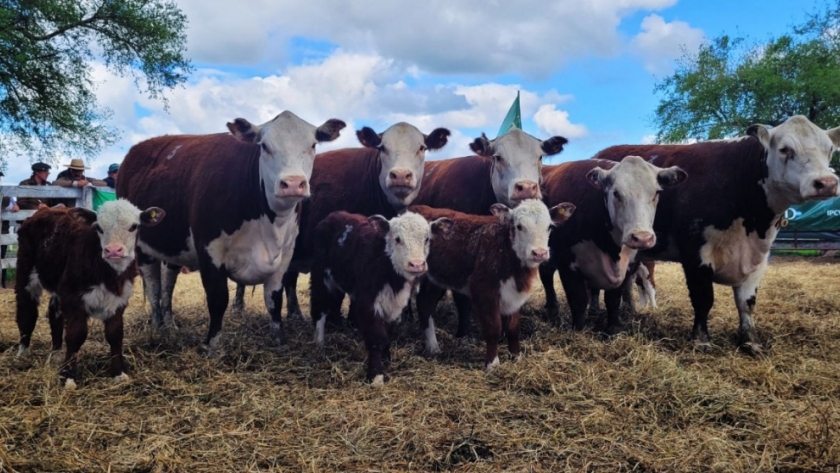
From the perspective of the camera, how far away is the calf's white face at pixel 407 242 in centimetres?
541

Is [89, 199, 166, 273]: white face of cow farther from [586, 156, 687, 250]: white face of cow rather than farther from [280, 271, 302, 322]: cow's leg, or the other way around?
[586, 156, 687, 250]: white face of cow

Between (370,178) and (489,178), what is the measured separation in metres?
1.45

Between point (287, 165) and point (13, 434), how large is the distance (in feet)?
9.71

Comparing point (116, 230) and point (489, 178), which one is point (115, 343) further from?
point (489, 178)

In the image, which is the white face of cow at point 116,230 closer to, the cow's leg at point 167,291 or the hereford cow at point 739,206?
the cow's leg at point 167,291

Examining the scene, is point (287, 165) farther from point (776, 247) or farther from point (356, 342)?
point (776, 247)

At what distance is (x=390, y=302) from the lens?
557 centimetres

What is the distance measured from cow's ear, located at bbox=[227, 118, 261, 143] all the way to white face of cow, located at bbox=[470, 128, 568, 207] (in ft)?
8.19

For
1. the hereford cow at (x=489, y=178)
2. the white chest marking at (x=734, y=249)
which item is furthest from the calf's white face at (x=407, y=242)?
the white chest marking at (x=734, y=249)

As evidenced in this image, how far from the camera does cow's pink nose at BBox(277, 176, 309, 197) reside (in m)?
5.53

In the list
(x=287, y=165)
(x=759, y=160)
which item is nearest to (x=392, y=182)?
(x=287, y=165)

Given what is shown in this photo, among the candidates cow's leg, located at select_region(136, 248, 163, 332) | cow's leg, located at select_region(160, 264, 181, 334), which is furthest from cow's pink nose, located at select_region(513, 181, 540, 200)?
cow's leg, located at select_region(136, 248, 163, 332)

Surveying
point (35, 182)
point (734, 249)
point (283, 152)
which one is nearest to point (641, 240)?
point (734, 249)

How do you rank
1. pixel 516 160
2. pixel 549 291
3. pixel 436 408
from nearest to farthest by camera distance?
1. pixel 436 408
2. pixel 516 160
3. pixel 549 291
